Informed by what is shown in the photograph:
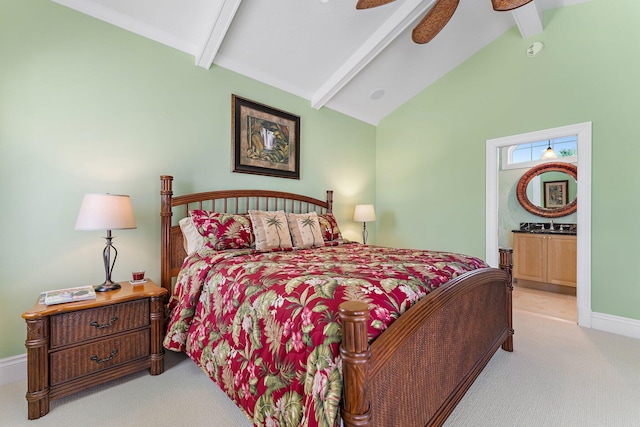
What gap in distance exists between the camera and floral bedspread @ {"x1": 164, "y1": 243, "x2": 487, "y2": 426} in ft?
3.34

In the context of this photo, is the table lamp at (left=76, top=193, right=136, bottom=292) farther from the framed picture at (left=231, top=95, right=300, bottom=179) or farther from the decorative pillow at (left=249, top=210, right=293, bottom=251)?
the framed picture at (left=231, top=95, right=300, bottom=179)

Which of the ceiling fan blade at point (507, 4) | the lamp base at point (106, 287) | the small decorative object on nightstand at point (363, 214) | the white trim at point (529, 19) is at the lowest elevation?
the lamp base at point (106, 287)

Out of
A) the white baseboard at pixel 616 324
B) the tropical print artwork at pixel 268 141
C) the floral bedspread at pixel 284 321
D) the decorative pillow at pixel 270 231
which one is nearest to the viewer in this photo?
the floral bedspread at pixel 284 321

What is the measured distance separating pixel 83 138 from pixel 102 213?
2.49 feet

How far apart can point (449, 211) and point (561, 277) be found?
76.1 inches

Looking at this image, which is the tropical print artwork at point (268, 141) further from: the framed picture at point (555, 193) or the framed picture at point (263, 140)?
the framed picture at point (555, 193)

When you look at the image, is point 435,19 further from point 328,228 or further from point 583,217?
point 583,217

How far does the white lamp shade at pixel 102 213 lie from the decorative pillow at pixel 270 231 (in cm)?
97

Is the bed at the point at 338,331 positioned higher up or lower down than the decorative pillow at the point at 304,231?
lower down

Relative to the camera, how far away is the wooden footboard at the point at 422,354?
881 mm

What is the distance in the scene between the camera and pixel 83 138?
216 cm

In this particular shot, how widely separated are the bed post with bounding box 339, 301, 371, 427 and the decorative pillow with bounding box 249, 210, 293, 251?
1.70 meters

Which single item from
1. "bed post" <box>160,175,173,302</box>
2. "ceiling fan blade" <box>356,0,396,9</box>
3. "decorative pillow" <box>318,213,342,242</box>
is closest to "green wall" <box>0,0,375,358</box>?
"bed post" <box>160,175,173,302</box>

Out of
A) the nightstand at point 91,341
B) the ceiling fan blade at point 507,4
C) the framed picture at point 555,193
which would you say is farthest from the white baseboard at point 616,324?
the nightstand at point 91,341
